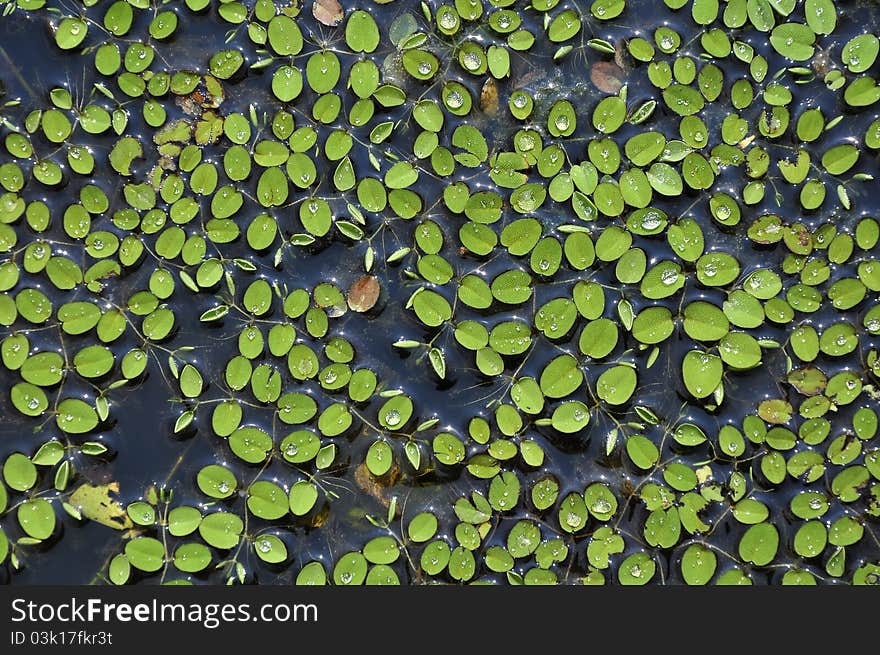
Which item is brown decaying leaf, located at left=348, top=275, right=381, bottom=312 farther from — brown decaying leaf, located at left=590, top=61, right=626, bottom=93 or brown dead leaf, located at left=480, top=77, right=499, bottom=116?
brown decaying leaf, located at left=590, top=61, right=626, bottom=93

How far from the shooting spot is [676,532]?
295 cm

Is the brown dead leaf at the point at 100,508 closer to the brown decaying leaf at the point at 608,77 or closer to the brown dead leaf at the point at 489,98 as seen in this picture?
the brown dead leaf at the point at 489,98

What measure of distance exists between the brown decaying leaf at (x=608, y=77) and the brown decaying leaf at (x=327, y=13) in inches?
37.6

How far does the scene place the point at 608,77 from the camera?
121 inches

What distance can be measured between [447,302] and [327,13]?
1.15 metres

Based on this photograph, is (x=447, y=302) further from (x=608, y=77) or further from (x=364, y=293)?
(x=608, y=77)

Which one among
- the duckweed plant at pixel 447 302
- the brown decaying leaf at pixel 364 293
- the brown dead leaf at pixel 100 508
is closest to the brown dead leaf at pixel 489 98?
the duckweed plant at pixel 447 302

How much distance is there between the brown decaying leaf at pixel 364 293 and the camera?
2.99 meters

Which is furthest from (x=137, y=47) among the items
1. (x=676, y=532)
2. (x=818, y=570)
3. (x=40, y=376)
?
(x=818, y=570)

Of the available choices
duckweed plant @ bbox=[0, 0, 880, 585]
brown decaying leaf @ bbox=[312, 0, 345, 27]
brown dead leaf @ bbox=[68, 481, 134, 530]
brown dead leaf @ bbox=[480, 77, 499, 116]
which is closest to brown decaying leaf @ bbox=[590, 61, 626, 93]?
duckweed plant @ bbox=[0, 0, 880, 585]

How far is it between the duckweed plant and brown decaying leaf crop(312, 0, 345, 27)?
1 centimetres

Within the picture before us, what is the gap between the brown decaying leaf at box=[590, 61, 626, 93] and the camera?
3.07m

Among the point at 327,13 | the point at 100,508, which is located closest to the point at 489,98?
the point at 327,13

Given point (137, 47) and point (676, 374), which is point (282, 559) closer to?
point (676, 374)
